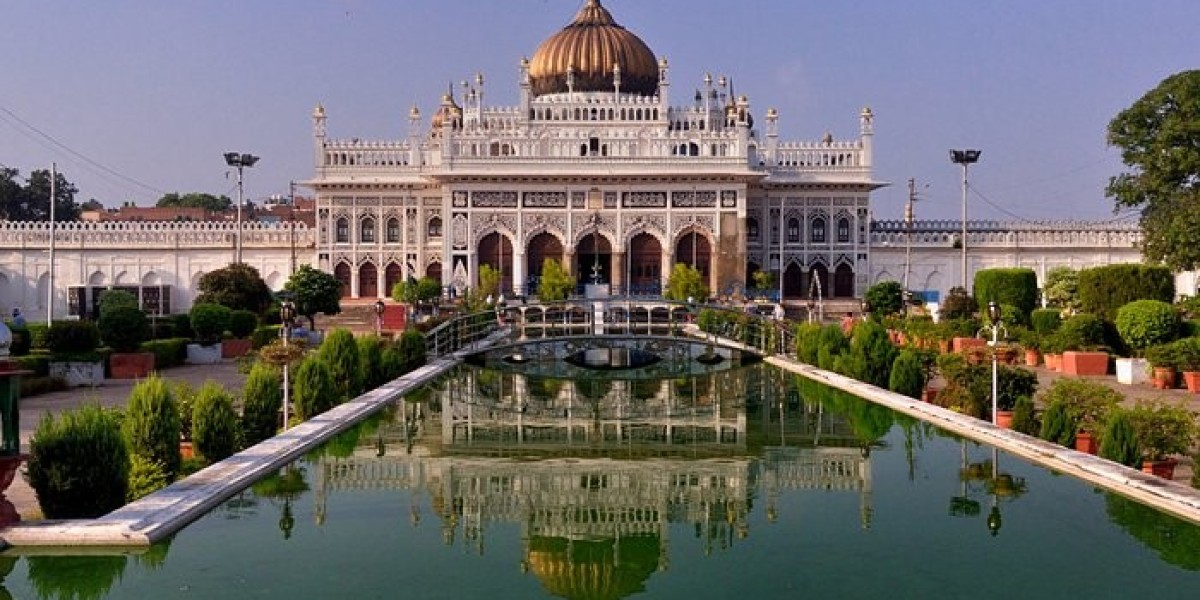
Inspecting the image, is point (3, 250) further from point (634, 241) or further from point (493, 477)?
point (493, 477)

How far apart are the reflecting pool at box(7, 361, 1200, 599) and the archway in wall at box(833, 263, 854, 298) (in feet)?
80.5

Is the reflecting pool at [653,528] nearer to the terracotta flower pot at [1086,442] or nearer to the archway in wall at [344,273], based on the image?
the terracotta flower pot at [1086,442]

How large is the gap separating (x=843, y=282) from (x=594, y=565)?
30606mm

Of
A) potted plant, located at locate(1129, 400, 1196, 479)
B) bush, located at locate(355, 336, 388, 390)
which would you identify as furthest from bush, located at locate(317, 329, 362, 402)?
potted plant, located at locate(1129, 400, 1196, 479)

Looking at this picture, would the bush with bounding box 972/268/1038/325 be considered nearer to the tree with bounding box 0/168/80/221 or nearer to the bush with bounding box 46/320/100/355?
the bush with bounding box 46/320/100/355

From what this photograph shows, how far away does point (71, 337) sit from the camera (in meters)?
16.3

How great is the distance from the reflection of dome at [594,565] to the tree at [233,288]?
18.8 meters

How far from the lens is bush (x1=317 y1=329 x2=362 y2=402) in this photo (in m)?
13.5

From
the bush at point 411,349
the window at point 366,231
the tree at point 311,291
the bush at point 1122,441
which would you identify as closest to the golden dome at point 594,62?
the window at point 366,231

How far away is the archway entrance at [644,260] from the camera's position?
115 feet

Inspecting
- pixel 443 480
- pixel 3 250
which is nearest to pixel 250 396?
pixel 443 480

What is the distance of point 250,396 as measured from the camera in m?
10.2

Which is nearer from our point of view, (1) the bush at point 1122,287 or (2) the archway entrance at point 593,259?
(1) the bush at point 1122,287

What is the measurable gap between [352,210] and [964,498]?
29817 mm
